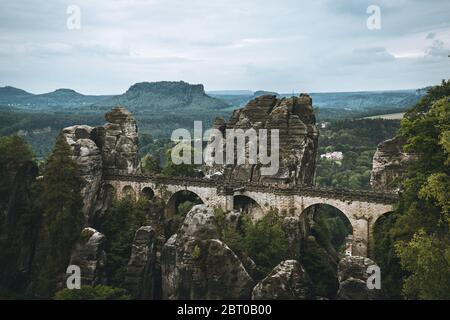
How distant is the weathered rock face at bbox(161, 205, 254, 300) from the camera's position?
32000 mm

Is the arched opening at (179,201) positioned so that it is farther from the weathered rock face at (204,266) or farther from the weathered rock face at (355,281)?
the weathered rock face at (355,281)

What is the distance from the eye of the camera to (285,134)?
55.7 m

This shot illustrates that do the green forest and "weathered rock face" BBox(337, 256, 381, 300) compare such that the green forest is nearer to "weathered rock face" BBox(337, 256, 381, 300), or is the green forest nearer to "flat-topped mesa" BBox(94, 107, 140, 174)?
"weathered rock face" BBox(337, 256, 381, 300)

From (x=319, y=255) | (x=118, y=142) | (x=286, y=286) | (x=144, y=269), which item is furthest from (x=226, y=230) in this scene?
(x=118, y=142)

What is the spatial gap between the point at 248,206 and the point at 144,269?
18.3 meters

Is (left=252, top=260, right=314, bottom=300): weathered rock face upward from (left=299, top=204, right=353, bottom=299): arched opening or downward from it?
upward

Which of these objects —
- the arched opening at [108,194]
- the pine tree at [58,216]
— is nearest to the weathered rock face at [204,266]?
the pine tree at [58,216]

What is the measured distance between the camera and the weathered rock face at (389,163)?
161 feet

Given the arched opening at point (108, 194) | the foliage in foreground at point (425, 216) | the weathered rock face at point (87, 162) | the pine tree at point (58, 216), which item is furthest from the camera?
the arched opening at point (108, 194)

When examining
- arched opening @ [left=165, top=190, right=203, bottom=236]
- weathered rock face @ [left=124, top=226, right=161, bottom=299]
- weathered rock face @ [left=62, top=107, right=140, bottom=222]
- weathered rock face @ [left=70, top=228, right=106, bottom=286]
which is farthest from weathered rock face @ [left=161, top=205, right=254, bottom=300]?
arched opening @ [left=165, top=190, right=203, bottom=236]

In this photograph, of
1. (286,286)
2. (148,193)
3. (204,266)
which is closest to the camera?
(286,286)

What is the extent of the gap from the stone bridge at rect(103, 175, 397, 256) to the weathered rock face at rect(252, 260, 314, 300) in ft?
64.8

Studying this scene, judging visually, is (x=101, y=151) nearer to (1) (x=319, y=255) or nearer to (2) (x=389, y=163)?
(1) (x=319, y=255)

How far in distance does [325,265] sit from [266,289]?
63.0ft
